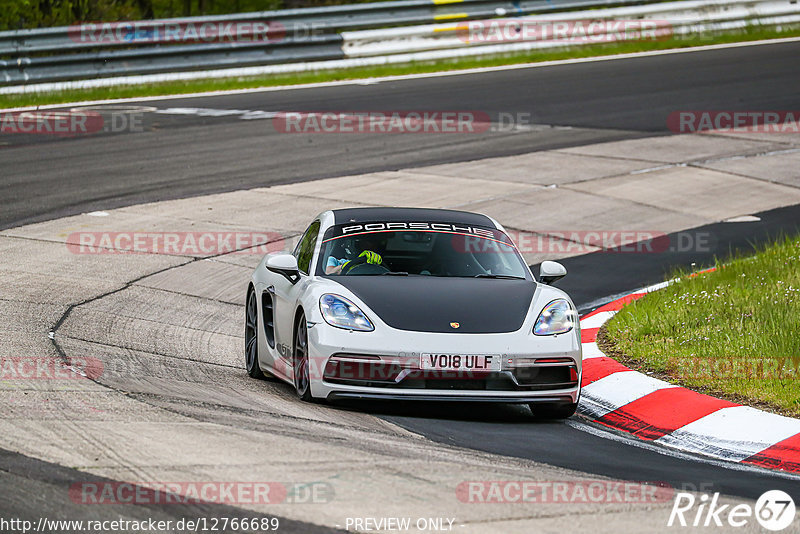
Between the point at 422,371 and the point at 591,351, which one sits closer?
the point at 422,371

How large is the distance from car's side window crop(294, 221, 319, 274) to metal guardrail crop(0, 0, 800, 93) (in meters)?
14.2

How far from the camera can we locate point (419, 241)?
28.2 ft

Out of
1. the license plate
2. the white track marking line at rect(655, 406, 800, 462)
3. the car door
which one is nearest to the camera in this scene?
the white track marking line at rect(655, 406, 800, 462)

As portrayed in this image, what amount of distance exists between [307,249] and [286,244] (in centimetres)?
455

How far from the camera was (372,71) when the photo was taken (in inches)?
1008

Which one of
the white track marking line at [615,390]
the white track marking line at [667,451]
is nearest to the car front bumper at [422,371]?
the white track marking line at [667,451]

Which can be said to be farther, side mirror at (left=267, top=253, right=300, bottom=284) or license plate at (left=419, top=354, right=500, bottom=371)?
side mirror at (left=267, top=253, right=300, bottom=284)

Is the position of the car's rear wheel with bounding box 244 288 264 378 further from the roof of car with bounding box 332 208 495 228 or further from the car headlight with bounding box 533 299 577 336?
the car headlight with bounding box 533 299 577 336

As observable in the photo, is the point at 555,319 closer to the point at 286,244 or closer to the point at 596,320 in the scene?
the point at 596,320

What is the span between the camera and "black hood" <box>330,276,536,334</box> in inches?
290

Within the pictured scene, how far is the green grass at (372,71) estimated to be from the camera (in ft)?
73.2

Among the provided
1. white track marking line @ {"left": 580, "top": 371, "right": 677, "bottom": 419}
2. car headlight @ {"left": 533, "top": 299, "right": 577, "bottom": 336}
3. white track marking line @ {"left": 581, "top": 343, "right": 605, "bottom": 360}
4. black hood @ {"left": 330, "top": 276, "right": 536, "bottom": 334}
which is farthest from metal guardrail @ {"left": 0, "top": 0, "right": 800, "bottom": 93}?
car headlight @ {"left": 533, "top": 299, "right": 577, "bottom": 336}

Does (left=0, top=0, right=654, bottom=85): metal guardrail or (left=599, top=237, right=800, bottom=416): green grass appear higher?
(left=0, top=0, right=654, bottom=85): metal guardrail

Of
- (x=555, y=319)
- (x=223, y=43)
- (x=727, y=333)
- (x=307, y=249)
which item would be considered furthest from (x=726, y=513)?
(x=223, y=43)
